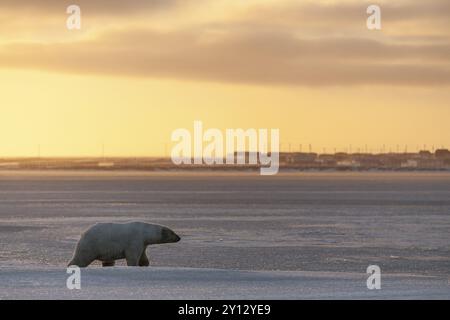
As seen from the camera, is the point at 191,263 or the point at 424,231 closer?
the point at 191,263

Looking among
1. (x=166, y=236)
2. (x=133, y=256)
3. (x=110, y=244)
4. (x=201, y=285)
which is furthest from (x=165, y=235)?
(x=201, y=285)

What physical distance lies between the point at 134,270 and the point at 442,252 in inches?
730

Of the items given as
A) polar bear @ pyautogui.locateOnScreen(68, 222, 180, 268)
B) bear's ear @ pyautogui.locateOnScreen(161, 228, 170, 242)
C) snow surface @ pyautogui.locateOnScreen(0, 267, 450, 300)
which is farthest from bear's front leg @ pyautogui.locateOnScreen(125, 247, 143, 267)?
snow surface @ pyautogui.locateOnScreen(0, 267, 450, 300)

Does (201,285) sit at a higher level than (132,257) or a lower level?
higher

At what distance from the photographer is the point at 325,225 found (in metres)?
53.4

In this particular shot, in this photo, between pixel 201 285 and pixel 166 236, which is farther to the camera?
pixel 166 236

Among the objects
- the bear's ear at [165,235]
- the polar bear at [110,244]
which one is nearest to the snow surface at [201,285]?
the polar bear at [110,244]

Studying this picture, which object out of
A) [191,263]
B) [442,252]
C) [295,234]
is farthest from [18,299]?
[295,234]

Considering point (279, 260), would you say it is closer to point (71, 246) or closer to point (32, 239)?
point (71, 246)

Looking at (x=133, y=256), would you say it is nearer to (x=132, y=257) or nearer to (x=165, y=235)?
(x=132, y=257)

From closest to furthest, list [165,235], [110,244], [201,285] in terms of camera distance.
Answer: [201,285]
[110,244]
[165,235]

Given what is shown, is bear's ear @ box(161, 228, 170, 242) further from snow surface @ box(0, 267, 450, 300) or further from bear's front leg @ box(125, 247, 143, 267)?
snow surface @ box(0, 267, 450, 300)
